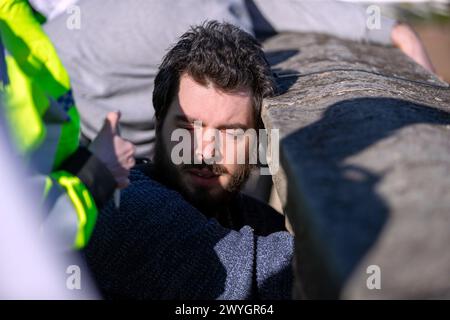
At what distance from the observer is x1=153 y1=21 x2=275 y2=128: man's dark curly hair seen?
7.08ft

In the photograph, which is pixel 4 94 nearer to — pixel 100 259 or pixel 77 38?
pixel 100 259

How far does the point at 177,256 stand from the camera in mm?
1733

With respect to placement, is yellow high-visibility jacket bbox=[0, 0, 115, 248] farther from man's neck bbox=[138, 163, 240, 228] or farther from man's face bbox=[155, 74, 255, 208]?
man's neck bbox=[138, 163, 240, 228]

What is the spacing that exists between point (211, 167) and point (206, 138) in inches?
5.8

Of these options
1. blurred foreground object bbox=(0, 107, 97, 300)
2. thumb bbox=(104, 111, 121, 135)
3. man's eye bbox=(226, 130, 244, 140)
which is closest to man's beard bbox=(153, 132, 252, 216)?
man's eye bbox=(226, 130, 244, 140)

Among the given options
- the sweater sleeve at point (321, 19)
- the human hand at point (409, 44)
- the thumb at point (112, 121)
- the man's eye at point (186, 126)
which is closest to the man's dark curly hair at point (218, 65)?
the man's eye at point (186, 126)

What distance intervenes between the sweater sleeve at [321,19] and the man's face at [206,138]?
1.13m

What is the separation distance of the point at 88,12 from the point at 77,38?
125 millimetres

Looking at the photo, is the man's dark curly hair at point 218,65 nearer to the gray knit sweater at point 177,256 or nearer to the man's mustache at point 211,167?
the man's mustache at point 211,167

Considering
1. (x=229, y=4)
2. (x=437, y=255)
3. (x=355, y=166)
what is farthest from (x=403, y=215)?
(x=229, y=4)

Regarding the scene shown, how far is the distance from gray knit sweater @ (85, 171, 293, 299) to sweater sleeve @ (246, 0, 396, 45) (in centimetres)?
158

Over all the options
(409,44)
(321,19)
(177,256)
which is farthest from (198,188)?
(409,44)
